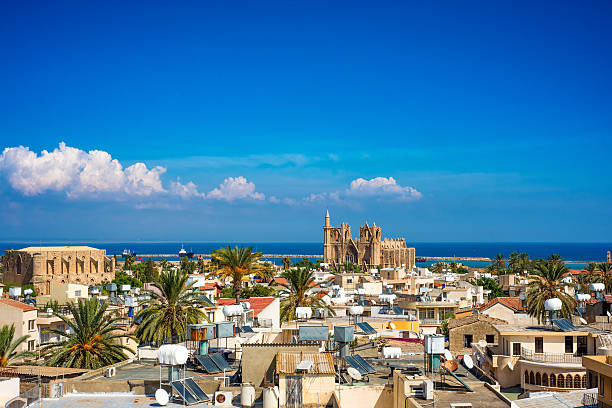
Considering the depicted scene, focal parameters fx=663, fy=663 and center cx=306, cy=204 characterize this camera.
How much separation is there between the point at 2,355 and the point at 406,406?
1700 centimetres

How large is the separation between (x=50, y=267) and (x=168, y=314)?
59.2 metres

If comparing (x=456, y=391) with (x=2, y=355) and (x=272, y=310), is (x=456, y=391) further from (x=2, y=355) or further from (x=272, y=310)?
(x=272, y=310)

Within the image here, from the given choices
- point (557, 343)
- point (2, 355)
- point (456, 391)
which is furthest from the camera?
point (557, 343)

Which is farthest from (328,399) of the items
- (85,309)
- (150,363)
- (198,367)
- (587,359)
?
(85,309)

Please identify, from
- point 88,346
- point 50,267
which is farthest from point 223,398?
point 50,267

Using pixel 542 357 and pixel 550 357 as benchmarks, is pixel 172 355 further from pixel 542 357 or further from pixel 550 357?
pixel 550 357

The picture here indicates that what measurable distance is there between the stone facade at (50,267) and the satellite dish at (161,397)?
224ft

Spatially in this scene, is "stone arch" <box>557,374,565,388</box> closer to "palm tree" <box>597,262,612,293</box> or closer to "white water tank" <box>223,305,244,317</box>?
"white water tank" <box>223,305,244,317</box>

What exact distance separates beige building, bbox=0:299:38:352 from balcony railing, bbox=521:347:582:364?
80.7ft

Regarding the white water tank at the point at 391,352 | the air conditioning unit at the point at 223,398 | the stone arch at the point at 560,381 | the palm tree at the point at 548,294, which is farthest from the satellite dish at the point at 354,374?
the palm tree at the point at 548,294

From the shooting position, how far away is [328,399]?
1656 cm

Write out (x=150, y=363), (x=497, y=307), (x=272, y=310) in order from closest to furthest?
(x=150, y=363)
(x=272, y=310)
(x=497, y=307)

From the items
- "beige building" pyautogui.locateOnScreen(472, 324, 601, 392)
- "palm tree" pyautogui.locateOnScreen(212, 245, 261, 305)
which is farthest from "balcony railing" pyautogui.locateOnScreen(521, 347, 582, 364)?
"palm tree" pyautogui.locateOnScreen(212, 245, 261, 305)

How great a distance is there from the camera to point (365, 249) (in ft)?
524
